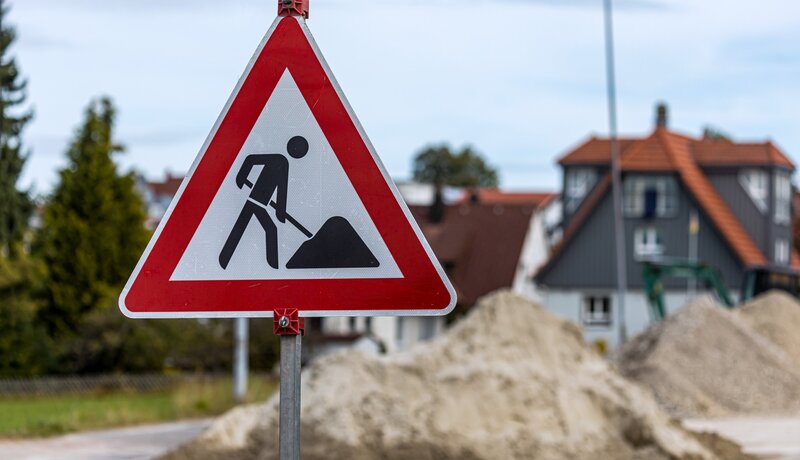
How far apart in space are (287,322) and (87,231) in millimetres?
38512

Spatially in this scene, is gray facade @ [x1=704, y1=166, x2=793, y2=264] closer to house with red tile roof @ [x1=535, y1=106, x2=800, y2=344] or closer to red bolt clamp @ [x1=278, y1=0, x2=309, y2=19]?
house with red tile roof @ [x1=535, y1=106, x2=800, y2=344]

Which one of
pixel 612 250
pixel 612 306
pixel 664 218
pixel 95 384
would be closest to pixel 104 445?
pixel 95 384

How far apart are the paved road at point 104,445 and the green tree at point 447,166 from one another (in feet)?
301

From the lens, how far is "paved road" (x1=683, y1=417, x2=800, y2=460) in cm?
1848

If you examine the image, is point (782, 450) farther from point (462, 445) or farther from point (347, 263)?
point (347, 263)

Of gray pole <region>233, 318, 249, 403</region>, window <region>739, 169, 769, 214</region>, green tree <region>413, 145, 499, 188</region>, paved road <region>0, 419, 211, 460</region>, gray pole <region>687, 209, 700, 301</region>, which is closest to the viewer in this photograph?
paved road <region>0, 419, 211, 460</region>

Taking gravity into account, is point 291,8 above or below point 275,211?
above

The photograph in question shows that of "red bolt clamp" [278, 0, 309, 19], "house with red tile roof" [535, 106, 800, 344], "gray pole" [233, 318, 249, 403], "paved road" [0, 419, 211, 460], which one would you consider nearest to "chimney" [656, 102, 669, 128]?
"house with red tile roof" [535, 106, 800, 344]

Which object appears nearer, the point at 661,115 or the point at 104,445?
the point at 104,445

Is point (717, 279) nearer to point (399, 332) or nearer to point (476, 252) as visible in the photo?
point (399, 332)

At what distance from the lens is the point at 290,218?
3.93 m

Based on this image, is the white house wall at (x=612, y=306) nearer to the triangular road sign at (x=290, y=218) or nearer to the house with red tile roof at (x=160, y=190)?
the house with red tile roof at (x=160, y=190)

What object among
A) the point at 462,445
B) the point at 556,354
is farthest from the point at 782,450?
the point at 462,445

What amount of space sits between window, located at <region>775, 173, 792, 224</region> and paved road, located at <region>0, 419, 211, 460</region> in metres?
45.0
